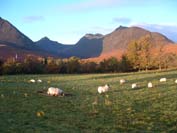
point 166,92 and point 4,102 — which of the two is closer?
point 4,102

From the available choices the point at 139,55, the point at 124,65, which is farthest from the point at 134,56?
the point at 124,65

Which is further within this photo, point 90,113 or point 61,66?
point 61,66

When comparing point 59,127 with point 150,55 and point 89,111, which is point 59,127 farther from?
point 150,55

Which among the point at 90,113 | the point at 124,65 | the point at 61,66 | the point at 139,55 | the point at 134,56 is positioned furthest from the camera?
the point at 139,55

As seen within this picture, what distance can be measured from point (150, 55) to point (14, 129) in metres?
97.0

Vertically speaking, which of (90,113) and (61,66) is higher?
(61,66)

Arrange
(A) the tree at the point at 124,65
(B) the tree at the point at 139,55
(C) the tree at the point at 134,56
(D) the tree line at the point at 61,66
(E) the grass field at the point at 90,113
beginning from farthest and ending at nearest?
(C) the tree at the point at 134,56 → (B) the tree at the point at 139,55 → (A) the tree at the point at 124,65 → (D) the tree line at the point at 61,66 → (E) the grass field at the point at 90,113

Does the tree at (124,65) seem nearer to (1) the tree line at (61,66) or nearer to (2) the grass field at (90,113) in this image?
(1) the tree line at (61,66)

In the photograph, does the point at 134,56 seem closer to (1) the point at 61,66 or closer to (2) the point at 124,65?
(2) the point at 124,65

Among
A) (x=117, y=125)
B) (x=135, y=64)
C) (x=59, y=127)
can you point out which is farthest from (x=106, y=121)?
(x=135, y=64)

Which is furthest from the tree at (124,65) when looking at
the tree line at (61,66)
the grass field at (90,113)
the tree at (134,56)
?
the grass field at (90,113)

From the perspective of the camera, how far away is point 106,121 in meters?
18.8

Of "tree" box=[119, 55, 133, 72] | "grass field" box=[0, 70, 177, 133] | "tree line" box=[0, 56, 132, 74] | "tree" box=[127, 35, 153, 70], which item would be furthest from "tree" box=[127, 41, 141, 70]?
"grass field" box=[0, 70, 177, 133]

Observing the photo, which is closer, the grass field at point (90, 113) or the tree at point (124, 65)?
the grass field at point (90, 113)
